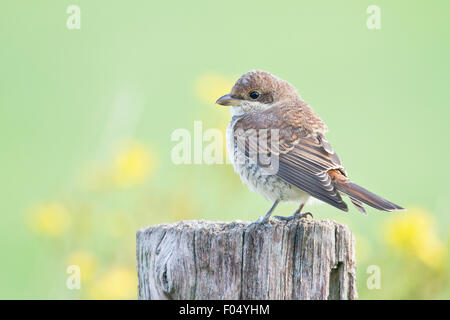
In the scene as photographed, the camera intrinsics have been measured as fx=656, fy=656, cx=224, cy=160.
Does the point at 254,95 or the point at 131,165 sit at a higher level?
A: the point at 254,95

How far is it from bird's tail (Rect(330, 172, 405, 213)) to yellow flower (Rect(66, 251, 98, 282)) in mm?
2317

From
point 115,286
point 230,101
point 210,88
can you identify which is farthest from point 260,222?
point 210,88

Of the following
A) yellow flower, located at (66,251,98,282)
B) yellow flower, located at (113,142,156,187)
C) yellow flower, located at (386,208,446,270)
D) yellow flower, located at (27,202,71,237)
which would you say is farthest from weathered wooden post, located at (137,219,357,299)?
yellow flower, located at (113,142,156,187)

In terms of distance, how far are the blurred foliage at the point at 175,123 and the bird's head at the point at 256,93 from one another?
1.02 m

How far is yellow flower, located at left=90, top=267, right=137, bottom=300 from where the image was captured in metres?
5.23

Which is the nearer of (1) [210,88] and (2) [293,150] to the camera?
(2) [293,150]

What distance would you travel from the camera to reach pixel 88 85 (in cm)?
1047

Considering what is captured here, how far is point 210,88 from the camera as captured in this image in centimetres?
638

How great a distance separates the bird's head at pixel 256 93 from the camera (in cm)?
508

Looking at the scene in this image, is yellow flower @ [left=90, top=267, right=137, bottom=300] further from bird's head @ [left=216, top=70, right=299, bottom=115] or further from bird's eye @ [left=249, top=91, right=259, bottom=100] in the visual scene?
bird's eye @ [left=249, top=91, right=259, bottom=100]

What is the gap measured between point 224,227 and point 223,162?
7.49 feet

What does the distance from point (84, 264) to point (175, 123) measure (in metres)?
4.39

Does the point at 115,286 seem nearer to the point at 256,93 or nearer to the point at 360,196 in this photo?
the point at 256,93
